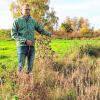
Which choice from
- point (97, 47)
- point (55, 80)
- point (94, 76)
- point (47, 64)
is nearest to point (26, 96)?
point (55, 80)

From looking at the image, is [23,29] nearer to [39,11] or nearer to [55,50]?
[55,50]

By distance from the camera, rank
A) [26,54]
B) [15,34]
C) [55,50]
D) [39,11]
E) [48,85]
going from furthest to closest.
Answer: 1. [39,11]
2. [55,50]
3. [26,54]
4. [15,34]
5. [48,85]

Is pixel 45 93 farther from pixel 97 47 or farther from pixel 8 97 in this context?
pixel 97 47

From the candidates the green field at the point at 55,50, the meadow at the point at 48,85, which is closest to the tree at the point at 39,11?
the green field at the point at 55,50

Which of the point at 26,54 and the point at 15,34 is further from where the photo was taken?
the point at 26,54

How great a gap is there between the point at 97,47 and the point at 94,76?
7.58 metres

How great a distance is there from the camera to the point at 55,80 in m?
10.4

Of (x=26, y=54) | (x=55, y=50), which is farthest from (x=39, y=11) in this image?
(x=26, y=54)

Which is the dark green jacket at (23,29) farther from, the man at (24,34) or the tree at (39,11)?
the tree at (39,11)

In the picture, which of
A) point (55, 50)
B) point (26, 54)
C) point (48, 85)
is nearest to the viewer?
point (48, 85)

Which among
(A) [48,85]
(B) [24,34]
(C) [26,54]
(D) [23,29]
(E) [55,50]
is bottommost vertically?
(E) [55,50]

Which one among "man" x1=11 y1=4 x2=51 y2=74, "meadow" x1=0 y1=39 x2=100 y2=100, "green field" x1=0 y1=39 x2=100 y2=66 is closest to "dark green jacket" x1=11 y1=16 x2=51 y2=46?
"man" x1=11 y1=4 x2=51 y2=74

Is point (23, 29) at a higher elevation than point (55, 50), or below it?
higher

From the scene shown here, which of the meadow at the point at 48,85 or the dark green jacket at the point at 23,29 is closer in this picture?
the meadow at the point at 48,85
